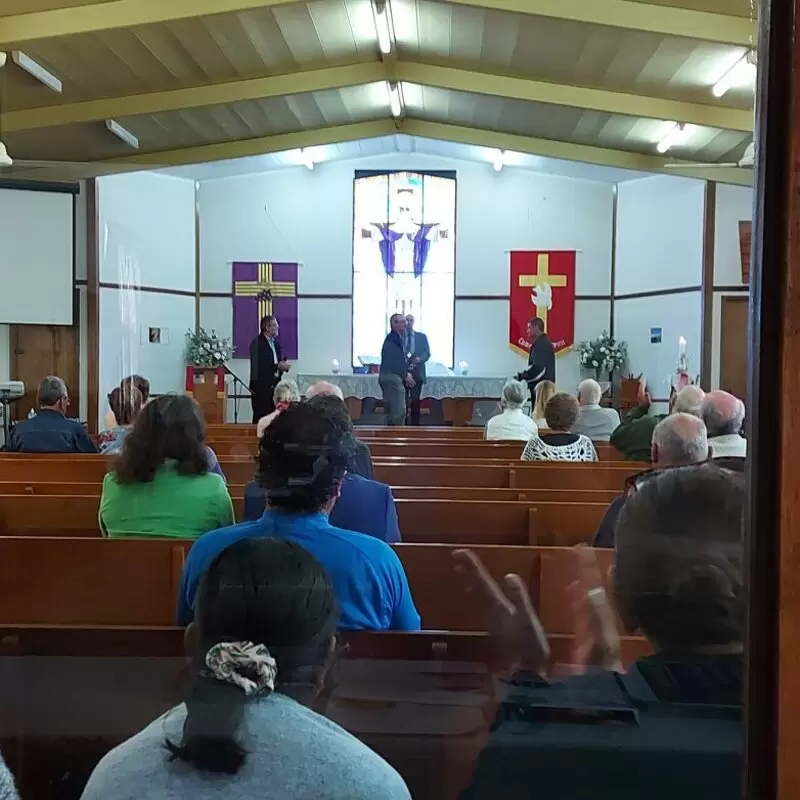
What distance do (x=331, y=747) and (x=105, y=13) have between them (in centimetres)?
511

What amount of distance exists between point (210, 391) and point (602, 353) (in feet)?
13.3

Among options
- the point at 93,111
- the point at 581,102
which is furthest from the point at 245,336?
the point at 581,102

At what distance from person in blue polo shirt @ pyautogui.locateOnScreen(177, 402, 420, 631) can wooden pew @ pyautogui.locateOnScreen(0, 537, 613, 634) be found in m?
0.25

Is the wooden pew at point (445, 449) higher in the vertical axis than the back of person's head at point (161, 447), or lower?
lower

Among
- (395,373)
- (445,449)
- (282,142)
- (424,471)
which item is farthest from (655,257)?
(424,471)

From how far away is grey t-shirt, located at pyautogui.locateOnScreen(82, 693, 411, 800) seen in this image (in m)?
0.71

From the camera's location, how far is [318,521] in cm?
126

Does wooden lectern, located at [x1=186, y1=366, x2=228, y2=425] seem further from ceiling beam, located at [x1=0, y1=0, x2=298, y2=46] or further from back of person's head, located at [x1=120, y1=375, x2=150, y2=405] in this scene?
ceiling beam, located at [x1=0, y1=0, x2=298, y2=46]

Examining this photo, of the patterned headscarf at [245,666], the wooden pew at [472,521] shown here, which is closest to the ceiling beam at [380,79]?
the wooden pew at [472,521]

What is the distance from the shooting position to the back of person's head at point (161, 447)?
1992mm

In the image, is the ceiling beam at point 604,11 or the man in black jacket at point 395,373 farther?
the man in black jacket at point 395,373

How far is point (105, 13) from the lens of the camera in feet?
16.2

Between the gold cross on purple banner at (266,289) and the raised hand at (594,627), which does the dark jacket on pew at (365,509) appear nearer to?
the raised hand at (594,627)

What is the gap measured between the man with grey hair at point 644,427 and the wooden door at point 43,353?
6.05 meters
